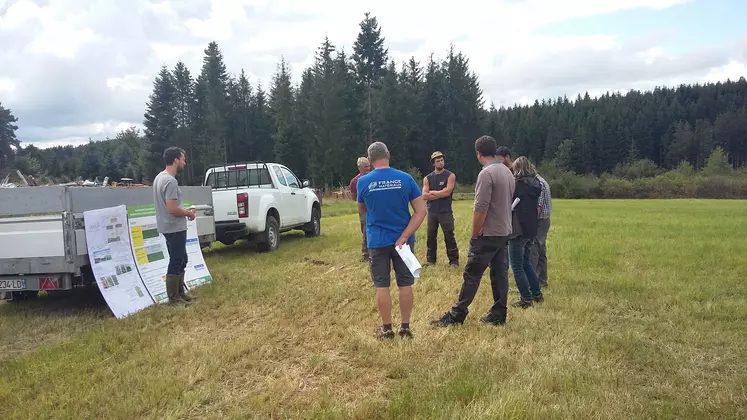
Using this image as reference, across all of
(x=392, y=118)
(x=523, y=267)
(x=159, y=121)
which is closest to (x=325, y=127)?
(x=392, y=118)

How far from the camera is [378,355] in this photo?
4.06 meters

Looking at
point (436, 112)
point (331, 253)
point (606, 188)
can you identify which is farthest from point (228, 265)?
point (606, 188)

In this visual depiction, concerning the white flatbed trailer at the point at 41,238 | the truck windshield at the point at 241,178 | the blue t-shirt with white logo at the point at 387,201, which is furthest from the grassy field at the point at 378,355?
the truck windshield at the point at 241,178

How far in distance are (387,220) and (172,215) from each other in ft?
10.2

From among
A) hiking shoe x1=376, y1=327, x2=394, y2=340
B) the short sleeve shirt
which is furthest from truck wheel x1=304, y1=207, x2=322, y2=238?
hiking shoe x1=376, y1=327, x2=394, y2=340

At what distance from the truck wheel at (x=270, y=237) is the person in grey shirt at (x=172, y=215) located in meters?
4.00

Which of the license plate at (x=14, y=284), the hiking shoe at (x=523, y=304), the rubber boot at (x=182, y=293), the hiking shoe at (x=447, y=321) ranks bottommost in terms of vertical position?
the hiking shoe at (x=523, y=304)

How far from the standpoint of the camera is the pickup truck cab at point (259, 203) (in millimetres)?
9852

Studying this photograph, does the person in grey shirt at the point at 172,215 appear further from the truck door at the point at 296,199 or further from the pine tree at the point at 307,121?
the pine tree at the point at 307,121

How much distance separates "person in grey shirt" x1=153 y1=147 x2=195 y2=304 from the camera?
5.98 m

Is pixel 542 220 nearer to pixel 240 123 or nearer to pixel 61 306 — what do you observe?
pixel 61 306

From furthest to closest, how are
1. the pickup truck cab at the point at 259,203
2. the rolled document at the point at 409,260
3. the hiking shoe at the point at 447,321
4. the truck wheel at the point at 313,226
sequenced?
the truck wheel at the point at 313,226 < the pickup truck cab at the point at 259,203 < the hiking shoe at the point at 447,321 < the rolled document at the point at 409,260

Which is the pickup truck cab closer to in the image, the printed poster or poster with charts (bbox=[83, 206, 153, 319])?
the printed poster

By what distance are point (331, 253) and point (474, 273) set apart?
574 cm
